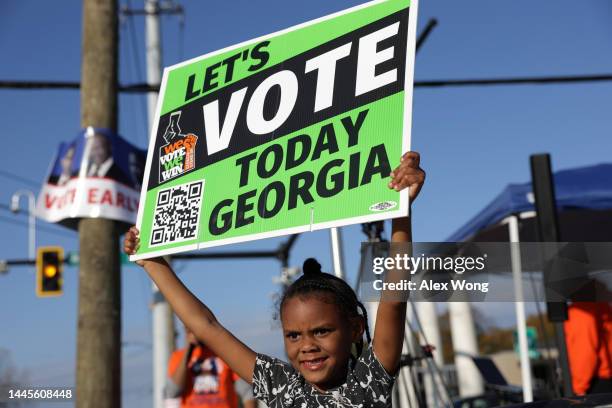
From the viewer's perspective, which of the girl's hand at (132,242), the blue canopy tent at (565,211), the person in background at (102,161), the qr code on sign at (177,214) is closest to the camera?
the qr code on sign at (177,214)

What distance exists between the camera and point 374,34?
2.91 meters

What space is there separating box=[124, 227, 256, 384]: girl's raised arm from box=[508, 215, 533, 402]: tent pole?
1021 mm

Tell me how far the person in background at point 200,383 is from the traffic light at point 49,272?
10475 millimetres

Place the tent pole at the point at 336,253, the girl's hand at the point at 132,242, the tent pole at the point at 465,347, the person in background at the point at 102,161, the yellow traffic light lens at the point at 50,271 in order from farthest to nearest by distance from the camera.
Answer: the yellow traffic light lens at the point at 50,271 < the tent pole at the point at 465,347 < the person in background at the point at 102,161 < the tent pole at the point at 336,253 < the girl's hand at the point at 132,242

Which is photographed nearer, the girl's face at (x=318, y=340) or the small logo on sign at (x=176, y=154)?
the girl's face at (x=318, y=340)

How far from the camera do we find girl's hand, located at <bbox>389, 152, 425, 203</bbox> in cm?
246

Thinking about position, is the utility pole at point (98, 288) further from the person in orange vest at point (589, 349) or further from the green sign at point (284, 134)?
the person in orange vest at point (589, 349)

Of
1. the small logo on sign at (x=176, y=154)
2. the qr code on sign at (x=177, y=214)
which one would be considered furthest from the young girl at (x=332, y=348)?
the small logo on sign at (x=176, y=154)

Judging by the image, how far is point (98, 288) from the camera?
5.73 meters

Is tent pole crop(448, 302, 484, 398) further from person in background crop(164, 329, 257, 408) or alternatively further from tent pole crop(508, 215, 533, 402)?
person in background crop(164, 329, 257, 408)

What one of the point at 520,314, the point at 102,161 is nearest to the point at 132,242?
the point at 102,161

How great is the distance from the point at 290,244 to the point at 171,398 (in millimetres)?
11836

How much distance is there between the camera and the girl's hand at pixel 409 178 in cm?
246

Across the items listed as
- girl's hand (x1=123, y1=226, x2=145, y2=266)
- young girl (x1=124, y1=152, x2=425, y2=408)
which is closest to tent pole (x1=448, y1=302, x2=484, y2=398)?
girl's hand (x1=123, y1=226, x2=145, y2=266)
